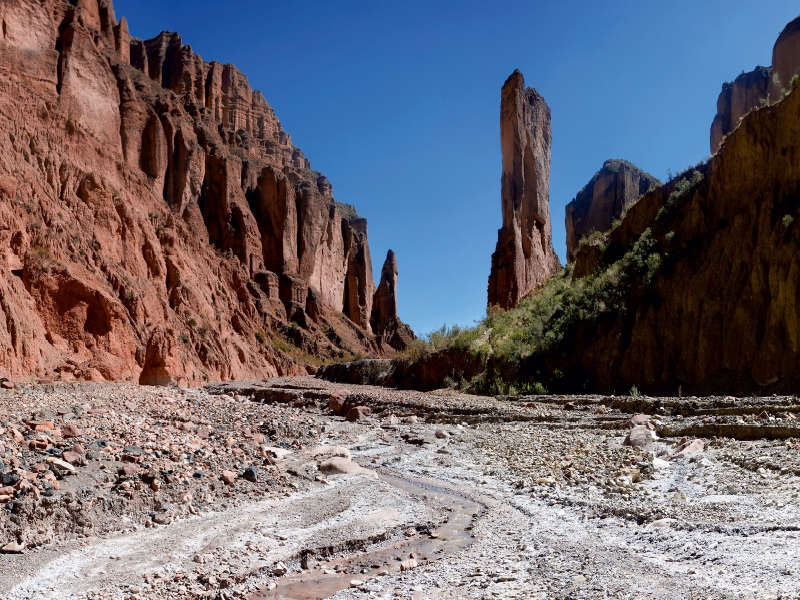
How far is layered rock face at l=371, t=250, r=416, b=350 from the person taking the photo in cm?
9681

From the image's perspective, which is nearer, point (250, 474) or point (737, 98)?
point (250, 474)

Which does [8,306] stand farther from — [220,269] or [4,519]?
[220,269]

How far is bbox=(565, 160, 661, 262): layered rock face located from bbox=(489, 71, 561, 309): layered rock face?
488cm

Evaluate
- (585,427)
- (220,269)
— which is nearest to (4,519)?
(585,427)

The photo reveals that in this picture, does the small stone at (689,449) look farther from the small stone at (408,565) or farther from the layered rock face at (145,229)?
the layered rock face at (145,229)

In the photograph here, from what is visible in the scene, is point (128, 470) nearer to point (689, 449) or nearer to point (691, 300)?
point (689, 449)

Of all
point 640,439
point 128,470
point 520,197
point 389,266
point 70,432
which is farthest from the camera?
point 389,266

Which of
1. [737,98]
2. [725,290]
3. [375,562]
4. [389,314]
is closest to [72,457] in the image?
[375,562]

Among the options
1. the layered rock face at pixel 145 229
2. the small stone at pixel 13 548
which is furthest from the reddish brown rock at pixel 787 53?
the small stone at pixel 13 548

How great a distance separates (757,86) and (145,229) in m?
44.2

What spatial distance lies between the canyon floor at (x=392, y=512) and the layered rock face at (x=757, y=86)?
30447 millimetres

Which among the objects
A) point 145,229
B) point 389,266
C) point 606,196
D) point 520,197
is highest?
point 389,266

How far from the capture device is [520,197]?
4644cm

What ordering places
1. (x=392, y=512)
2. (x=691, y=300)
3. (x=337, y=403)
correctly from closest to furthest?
(x=392, y=512) → (x=691, y=300) → (x=337, y=403)
